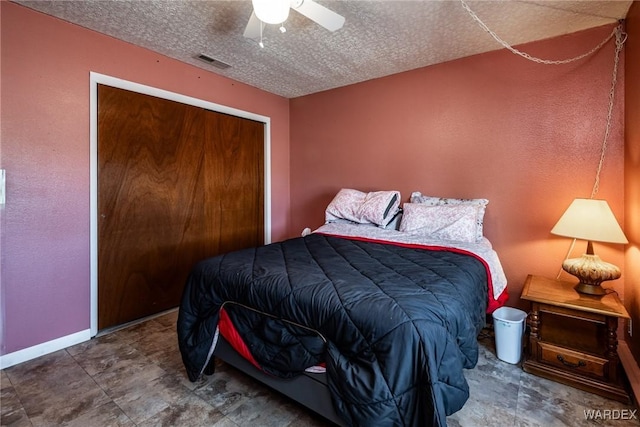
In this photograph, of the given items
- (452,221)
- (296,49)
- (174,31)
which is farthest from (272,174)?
(452,221)

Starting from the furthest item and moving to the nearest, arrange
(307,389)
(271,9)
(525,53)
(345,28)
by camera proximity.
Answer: (525,53)
(345,28)
(271,9)
(307,389)

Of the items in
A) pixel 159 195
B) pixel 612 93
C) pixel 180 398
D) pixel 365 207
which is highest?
pixel 612 93

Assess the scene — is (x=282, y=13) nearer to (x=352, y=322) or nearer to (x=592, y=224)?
(x=352, y=322)

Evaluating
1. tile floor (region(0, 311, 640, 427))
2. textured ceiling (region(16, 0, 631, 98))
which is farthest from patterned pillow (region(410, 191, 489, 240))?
textured ceiling (region(16, 0, 631, 98))

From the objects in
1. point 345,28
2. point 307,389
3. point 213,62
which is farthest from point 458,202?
point 213,62

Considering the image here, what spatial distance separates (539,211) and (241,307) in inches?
96.3

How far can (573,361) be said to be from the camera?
1854 mm

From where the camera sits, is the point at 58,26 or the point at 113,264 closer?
the point at 58,26

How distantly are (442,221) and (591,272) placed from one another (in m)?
0.99

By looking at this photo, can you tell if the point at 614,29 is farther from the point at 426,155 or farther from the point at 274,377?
the point at 274,377

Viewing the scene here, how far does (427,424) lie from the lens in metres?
1.08

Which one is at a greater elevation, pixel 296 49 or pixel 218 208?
pixel 296 49

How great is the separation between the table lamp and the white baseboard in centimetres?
358

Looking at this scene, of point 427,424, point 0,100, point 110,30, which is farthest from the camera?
point 110,30
